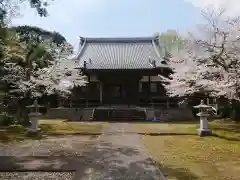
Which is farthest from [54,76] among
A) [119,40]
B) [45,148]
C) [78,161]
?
[119,40]

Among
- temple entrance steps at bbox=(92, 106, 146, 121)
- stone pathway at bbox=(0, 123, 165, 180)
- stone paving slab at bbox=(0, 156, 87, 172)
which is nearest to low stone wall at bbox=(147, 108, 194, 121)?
temple entrance steps at bbox=(92, 106, 146, 121)

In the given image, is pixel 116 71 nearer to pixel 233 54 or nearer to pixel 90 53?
pixel 90 53

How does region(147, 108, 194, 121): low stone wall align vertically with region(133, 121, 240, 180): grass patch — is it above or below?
above

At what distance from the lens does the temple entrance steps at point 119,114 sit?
97.7 ft

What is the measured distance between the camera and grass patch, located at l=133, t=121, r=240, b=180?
27.2 ft

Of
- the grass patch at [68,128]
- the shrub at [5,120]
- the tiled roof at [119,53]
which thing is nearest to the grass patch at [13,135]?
the grass patch at [68,128]

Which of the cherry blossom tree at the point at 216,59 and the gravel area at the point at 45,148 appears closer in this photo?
the gravel area at the point at 45,148

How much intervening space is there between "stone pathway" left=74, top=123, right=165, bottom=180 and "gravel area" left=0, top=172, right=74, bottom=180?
30 cm

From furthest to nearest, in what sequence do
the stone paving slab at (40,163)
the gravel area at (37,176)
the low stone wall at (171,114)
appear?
the low stone wall at (171,114) → the stone paving slab at (40,163) → the gravel area at (37,176)

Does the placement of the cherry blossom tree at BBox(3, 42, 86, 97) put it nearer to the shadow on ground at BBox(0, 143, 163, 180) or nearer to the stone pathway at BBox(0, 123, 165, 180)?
the stone pathway at BBox(0, 123, 165, 180)

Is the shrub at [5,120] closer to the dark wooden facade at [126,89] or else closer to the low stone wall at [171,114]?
the dark wooden facade at [126,89]

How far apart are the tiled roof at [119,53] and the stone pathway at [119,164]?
864 inches

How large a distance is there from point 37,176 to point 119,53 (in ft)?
105

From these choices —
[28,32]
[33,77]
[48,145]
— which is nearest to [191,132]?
[48,145]
